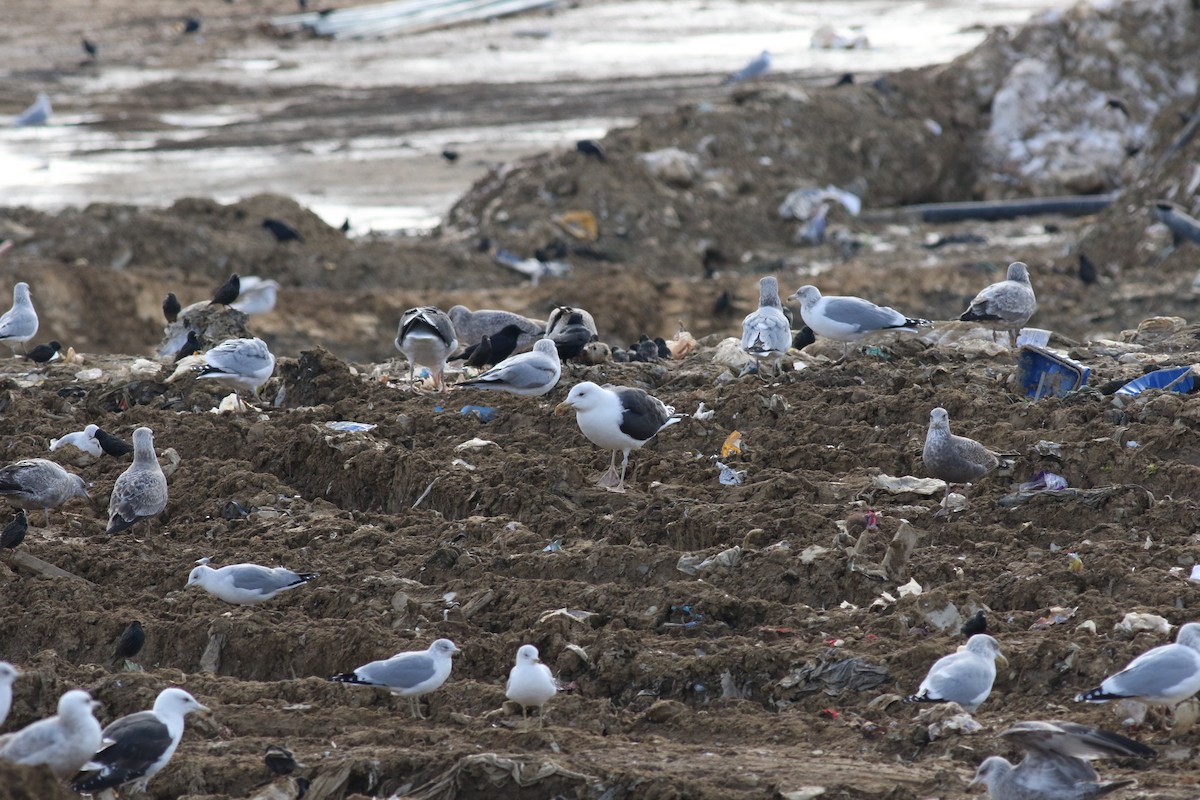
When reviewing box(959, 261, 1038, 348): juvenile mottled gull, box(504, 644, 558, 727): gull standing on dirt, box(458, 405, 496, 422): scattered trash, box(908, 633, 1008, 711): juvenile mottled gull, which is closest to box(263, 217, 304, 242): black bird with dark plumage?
box(458, 405, 496, 422): scattered trash

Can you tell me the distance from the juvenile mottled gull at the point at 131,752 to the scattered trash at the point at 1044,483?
485 centimetres

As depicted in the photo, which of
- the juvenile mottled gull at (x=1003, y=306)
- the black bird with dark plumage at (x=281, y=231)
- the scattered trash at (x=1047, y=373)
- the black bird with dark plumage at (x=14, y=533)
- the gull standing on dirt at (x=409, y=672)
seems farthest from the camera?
the black bird with dark plumage at (x=281, y=231)

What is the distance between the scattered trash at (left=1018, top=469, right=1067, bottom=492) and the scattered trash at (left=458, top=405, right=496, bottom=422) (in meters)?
3.76

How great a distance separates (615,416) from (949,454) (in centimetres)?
194

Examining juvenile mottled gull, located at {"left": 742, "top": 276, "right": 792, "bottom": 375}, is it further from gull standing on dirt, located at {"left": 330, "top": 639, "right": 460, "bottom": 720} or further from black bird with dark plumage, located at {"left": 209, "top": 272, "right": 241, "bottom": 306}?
black bird with dark plumage, located at {"left": 209, "top": 272, "right": 241, "bottom": 306}

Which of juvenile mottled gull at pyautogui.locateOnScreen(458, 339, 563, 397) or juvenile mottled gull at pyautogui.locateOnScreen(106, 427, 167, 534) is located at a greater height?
juvenile mottled gull at pyautogui.locateOnScreen(458, 339, 563, 397)

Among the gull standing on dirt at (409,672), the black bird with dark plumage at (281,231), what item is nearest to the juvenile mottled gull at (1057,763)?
the gull standing on dirt at (409,672)

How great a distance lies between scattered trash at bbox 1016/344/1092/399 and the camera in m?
9.73

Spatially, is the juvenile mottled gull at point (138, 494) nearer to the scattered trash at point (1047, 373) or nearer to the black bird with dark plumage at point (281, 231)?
the scattered trash at point (1047, 373)

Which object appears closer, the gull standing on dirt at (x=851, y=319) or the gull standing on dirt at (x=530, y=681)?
the gull standing on dirt at (x=530, y=681)

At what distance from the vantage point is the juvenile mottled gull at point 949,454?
8.00m

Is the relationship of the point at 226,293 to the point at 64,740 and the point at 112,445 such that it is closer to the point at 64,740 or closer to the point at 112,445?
the point at 112,445

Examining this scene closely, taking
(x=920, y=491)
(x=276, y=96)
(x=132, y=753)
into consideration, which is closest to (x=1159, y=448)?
(x=920, y=491)

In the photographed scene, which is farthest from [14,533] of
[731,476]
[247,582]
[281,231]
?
[281,231]
